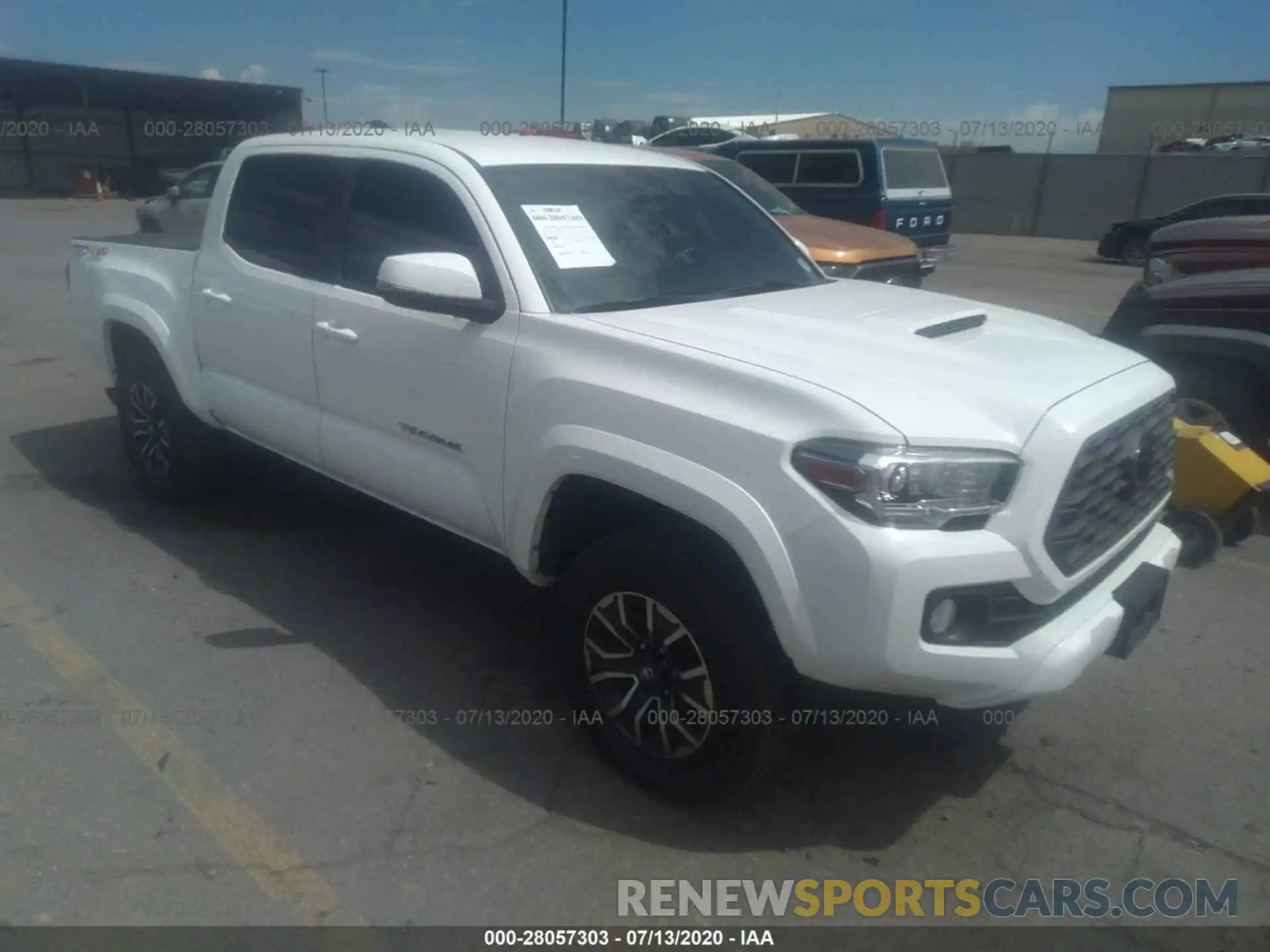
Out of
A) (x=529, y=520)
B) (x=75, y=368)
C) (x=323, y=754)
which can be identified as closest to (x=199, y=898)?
(x=323, y=754)

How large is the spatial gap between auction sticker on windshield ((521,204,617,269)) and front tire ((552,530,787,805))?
1019 mm

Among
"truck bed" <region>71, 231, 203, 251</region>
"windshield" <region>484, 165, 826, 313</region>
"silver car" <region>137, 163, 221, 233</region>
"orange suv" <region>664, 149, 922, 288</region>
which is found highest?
"windshield" <region>484, 165, 826, 313</region>

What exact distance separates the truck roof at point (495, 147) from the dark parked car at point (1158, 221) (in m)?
15.6

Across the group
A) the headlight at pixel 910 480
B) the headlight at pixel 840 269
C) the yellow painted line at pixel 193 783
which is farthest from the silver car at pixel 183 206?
the headlight at pixel 910 480

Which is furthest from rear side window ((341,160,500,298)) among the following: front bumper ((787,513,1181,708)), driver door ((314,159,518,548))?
front bumper ((787,513,1181,708))

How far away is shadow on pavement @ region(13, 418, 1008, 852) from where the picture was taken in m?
3.11

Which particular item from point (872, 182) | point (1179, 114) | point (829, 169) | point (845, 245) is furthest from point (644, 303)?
point (1179, 114)

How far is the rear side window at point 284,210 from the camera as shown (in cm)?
414

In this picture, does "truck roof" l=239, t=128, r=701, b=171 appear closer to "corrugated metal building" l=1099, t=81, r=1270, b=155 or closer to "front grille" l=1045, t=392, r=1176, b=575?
"front grille" l=1045, t=392, r=1176, b=575

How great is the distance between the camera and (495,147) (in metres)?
3.80

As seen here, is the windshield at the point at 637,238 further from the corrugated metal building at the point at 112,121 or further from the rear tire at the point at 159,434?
the corrugated metal building at the point at 112,121

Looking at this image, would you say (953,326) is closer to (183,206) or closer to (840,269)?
(840,269)

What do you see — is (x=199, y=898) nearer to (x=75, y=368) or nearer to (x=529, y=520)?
(x=529, y=520)

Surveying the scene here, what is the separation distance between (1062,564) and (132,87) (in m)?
40.2
